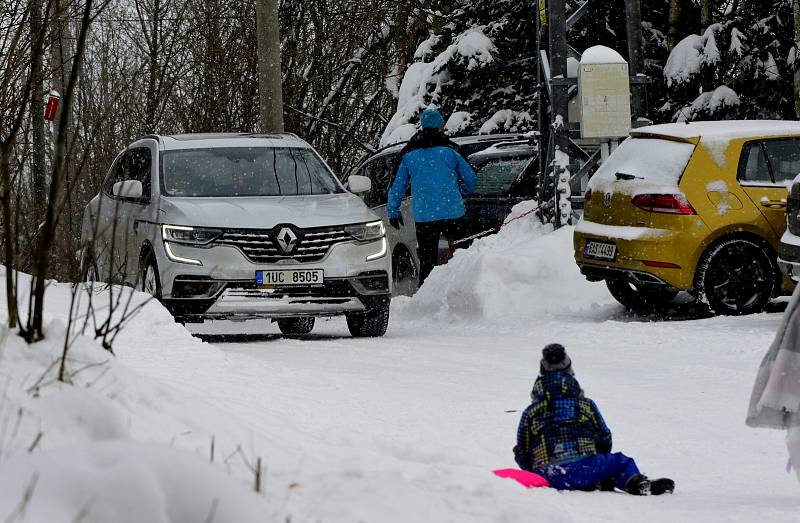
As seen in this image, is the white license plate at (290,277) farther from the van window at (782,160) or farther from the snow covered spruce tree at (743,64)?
the snow covered spruce tree at (743,64)

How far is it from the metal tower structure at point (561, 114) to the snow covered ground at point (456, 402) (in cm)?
68

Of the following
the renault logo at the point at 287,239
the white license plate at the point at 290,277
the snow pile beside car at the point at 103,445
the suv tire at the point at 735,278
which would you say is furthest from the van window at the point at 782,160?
the snow pile beside car at the point at 103,445

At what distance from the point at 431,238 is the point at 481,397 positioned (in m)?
6.00

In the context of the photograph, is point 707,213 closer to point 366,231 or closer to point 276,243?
point 366,231

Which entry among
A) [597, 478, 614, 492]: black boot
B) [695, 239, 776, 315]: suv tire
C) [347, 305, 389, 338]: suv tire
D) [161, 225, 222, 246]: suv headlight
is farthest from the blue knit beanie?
[597, 478, 614, 492]: black boot

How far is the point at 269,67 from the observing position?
63.8ft

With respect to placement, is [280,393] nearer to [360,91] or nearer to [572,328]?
[572,328]

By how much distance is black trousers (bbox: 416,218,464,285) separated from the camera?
14.1 m

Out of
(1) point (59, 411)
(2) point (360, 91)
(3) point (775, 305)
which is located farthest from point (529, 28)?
(1) point (59, 411)

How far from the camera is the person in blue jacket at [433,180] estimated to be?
45.1ft

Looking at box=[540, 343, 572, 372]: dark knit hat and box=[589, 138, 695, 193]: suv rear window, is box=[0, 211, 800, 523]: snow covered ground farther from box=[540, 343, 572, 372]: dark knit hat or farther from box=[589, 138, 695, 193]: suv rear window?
box=[589, 138, 695, 193]: suv rear window

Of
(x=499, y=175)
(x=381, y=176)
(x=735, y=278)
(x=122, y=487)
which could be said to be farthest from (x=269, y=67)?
(x=122, y=487)

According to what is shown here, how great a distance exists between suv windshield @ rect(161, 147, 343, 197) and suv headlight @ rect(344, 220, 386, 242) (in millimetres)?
873

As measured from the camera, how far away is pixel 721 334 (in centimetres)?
1101
